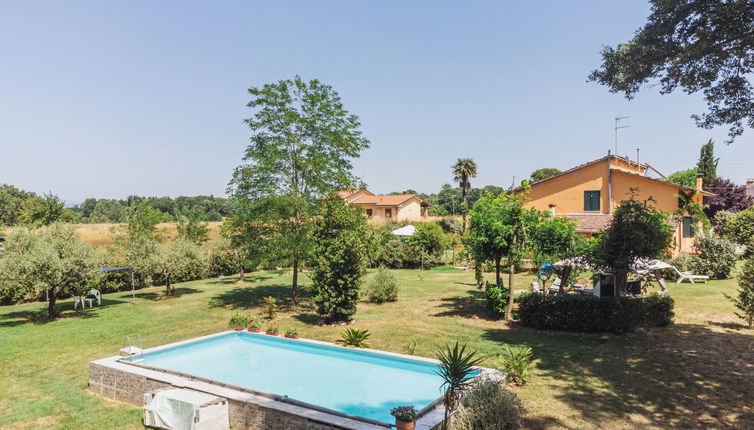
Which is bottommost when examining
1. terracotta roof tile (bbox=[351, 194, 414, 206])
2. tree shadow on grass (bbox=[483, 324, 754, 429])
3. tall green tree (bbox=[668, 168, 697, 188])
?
tree shadow on grass (bbox=[483, 324, 754, 429])

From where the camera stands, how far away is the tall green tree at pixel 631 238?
46.2 feet

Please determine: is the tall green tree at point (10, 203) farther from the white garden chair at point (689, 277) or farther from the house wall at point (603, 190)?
the white garden chair at point (689, 277)

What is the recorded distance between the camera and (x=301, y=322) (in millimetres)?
18438

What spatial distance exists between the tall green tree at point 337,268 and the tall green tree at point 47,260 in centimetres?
1023

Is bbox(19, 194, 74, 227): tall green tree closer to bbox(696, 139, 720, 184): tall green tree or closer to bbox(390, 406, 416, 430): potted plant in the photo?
bbox(390, 406, 416, 430): potted plant

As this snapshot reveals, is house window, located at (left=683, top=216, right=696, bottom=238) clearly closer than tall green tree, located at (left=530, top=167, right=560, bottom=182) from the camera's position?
Yes

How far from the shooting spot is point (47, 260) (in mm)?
17391

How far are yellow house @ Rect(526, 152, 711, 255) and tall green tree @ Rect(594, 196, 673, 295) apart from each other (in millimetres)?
16692

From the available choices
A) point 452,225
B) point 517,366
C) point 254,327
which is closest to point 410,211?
point 452,225

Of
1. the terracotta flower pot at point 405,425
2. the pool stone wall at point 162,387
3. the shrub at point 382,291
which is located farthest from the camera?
the shrub at point 382,291

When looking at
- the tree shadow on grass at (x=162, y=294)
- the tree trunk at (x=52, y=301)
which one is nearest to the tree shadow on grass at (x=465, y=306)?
the tree shadow on grass at (x=162, y=294)

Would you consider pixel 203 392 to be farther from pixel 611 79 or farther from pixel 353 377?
pixel 611 79

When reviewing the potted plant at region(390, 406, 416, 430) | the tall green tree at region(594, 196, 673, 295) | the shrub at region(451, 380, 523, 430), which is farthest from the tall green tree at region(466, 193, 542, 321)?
the potted plant at region(390, 406, 416, 430)

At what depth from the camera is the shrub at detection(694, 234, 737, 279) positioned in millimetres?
25266
